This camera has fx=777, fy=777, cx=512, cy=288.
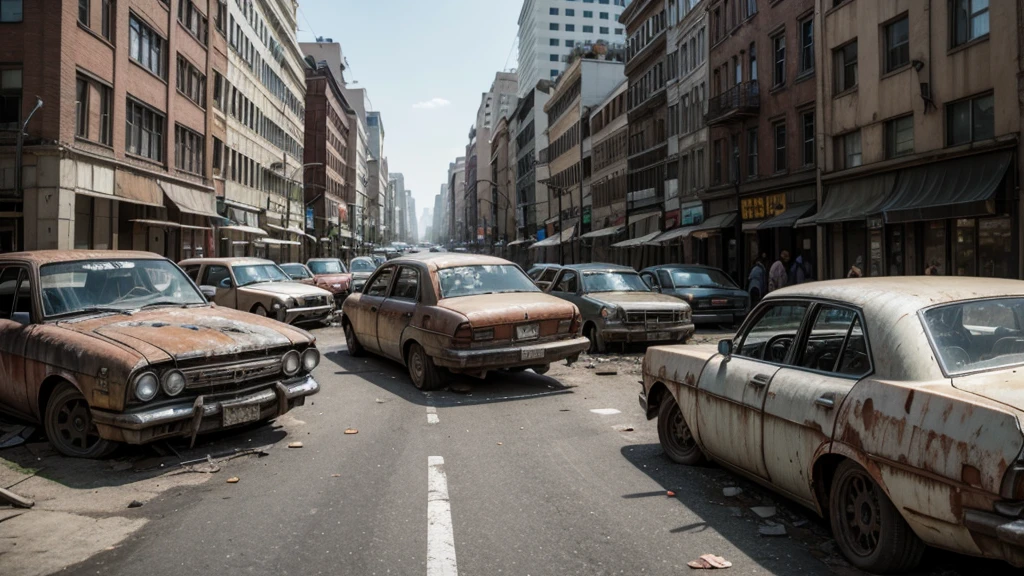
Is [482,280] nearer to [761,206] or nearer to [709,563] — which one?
[709,563]

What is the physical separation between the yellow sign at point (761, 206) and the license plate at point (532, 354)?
24.2 metres

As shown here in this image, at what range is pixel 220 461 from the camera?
21.4 ft

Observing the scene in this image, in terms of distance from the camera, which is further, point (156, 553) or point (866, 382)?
point (156, 553)

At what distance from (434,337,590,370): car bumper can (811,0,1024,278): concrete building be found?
13244 millimetres

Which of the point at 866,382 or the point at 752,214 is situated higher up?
the point at 752,214

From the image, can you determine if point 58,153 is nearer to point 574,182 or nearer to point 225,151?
point 225,151

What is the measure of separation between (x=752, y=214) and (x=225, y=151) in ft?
97.5

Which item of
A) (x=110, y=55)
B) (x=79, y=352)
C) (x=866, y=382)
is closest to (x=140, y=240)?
(x=110, y=55)

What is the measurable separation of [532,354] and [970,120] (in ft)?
54.6

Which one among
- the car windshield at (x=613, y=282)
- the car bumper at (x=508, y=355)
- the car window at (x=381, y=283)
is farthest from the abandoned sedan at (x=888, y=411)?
the car windshield at (x=613, y=282)

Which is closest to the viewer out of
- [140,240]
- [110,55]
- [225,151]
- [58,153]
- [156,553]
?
[156,553]

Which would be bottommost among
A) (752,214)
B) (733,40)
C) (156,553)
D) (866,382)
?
(156,553)

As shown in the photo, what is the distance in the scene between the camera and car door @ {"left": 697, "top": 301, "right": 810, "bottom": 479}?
16.6 ft

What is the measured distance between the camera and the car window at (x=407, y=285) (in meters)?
10.6
